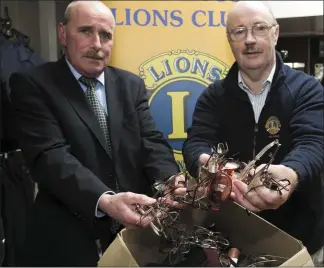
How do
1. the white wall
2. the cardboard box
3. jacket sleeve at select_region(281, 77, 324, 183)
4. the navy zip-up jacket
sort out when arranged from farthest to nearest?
the white wall → the navy zip-up jacket → jacket sleeve at select_region(281, 77, 324, 183) → the cardboard box

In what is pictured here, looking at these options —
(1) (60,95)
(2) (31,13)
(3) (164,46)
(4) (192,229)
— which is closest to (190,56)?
(3) (164,46)

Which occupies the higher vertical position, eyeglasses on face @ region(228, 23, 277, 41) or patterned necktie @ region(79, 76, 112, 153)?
eyeglasses on face @ region(228, 23, 277, 41)

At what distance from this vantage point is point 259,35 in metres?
1.31

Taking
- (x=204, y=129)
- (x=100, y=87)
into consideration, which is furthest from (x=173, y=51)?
(x=204, y=129)

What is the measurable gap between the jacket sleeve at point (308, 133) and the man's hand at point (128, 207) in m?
0.37

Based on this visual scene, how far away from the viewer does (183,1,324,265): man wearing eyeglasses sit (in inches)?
50.2

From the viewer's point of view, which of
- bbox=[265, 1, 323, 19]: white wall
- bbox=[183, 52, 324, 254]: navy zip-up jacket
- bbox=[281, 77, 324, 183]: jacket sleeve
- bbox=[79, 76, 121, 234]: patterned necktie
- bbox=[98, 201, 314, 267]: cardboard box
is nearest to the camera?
bbox=[98, 201, 314, 267]: cardboard box

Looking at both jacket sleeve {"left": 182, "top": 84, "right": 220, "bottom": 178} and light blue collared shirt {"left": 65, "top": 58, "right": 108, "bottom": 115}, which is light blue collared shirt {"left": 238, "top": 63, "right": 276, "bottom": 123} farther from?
light blue collared shirt {"left": 65, "top": 58, "right": 108, "bottom": 115}

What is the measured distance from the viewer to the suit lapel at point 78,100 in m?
1.33

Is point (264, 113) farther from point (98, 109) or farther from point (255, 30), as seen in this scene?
point (98, 109)

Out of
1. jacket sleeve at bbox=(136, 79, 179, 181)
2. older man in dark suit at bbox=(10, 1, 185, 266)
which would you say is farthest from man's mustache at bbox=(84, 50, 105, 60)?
jacket sleeve at bbox=(136, 79, 179, 181)

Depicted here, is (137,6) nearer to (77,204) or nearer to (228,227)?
(77,204)

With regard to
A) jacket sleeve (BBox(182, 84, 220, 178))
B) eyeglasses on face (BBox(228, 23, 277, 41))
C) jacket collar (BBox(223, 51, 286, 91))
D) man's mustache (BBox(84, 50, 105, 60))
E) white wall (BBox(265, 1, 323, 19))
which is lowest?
jacket sleeve (BBox(182, 84, 220, 178))

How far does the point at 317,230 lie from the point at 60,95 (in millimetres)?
900
